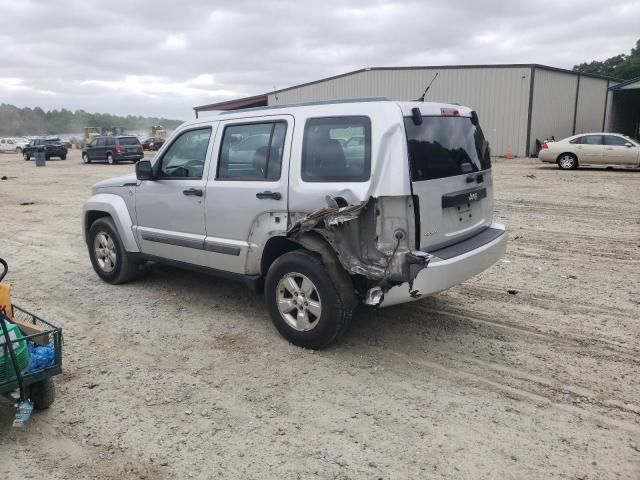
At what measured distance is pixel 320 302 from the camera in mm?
4191

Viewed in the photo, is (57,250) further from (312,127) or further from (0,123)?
(0,123)

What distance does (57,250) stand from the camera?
839 centimetres

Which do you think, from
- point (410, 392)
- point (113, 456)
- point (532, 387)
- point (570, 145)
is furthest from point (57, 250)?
point (570, 145)

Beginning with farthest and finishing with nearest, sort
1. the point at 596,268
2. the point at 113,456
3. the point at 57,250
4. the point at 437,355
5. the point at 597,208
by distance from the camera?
the point at 597,208
the point at 57,250
the point at 596,268
the point at 437,355
the point at 113,456

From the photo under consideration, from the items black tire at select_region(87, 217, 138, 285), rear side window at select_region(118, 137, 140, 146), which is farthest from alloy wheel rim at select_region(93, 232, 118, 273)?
rear side window at select_region(118, 137, 140, 146)

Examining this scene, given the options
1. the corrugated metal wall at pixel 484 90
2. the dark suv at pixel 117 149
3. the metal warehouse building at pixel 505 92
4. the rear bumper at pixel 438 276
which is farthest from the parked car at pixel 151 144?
the rear bumper at pixel 438 276

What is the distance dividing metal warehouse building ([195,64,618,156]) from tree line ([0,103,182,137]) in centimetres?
8353

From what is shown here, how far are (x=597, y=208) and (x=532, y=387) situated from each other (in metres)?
8.71

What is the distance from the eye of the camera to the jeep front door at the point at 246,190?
14.8 feet

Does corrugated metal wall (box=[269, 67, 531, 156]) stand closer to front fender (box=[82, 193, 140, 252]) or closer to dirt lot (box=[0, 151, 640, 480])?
dirt lot (box=[0, 151, 640, 480])

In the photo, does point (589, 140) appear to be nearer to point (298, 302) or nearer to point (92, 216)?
point (92, 216)

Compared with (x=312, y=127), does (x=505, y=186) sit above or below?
below

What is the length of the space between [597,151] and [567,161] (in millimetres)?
1065

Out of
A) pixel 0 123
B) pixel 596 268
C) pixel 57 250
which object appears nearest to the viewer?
pixel 596 268
